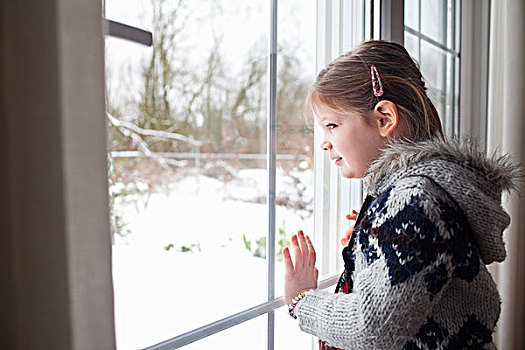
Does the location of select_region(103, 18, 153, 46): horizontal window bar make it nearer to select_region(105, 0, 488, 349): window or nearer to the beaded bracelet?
select_region(105, 0, 488, 349): window

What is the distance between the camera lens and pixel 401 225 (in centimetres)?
77

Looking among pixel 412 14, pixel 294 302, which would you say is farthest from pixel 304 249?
pixel 412 14

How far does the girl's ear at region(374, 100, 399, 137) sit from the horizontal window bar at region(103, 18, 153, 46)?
55 centimetres

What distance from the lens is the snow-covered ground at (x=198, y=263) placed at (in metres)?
0.88

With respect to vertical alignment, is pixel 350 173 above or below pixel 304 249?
above

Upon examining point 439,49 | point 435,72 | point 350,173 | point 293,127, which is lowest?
point 350,173

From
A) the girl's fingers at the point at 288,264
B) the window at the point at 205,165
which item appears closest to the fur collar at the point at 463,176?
the girl's fingers at the point at 288,264

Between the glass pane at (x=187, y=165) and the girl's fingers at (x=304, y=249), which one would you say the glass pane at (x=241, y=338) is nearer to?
the glass pane at (x=187, y=165)

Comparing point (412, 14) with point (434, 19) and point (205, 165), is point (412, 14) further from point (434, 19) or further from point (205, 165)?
point (205, 165)

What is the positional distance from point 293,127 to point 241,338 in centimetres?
63

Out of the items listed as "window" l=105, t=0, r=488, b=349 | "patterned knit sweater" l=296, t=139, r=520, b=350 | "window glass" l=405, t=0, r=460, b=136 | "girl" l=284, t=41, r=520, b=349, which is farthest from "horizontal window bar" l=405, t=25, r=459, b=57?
"patterned knit sweater" l=296, t=139, r=520, b=350

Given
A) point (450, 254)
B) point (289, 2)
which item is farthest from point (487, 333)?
point (289, 2)

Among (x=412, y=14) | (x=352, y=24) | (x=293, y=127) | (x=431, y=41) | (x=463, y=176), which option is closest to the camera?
(x=463, y=176)

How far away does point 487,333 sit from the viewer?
34.4 inches
